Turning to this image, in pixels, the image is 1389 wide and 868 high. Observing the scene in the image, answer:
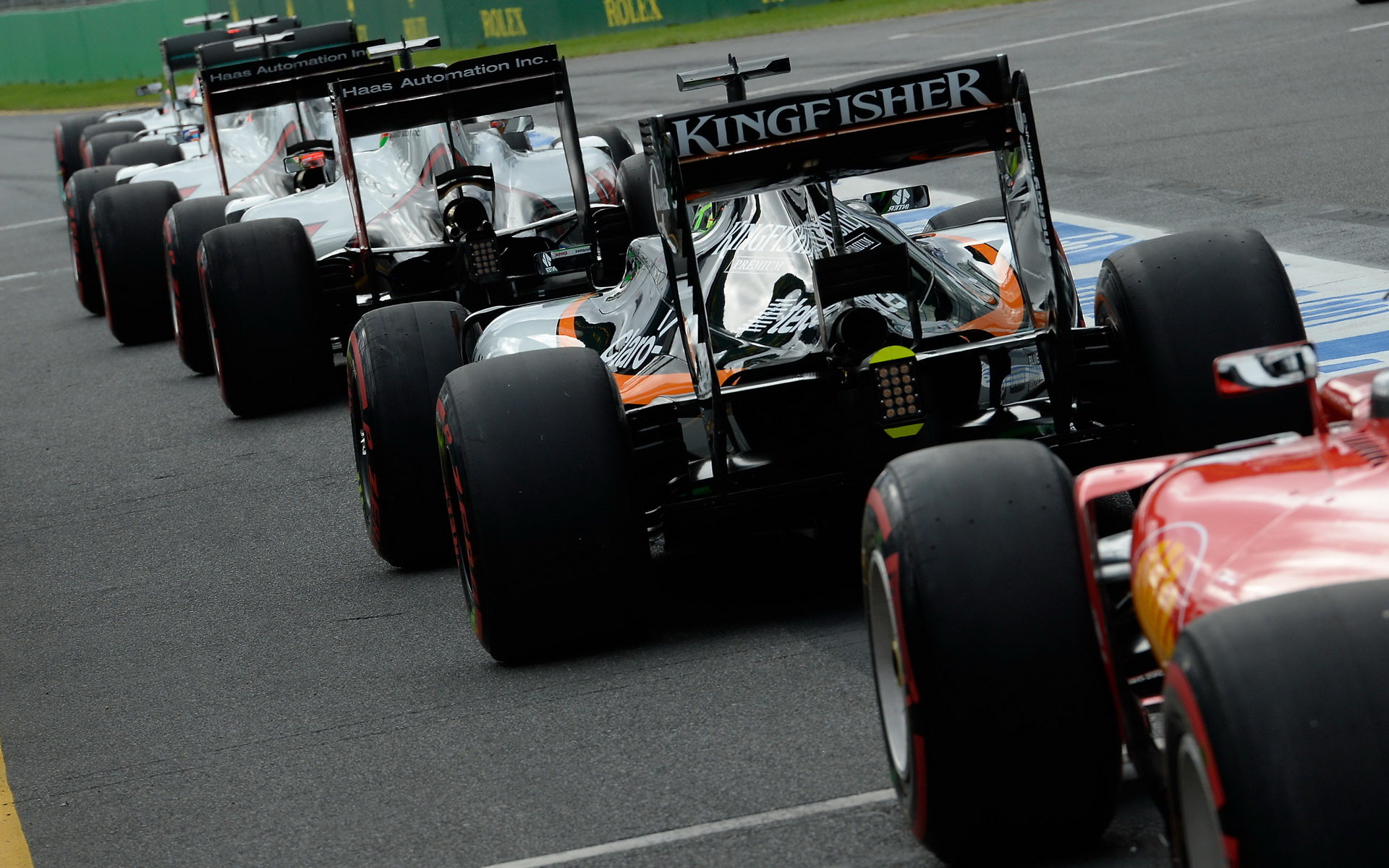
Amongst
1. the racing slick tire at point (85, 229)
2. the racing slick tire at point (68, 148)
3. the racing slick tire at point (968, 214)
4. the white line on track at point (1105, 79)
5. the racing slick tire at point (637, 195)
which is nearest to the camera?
the racing slick tire at point (968, 214)

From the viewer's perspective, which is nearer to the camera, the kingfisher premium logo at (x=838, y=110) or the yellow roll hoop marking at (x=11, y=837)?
the yellow roll hoop marking at (x=11, y=837)

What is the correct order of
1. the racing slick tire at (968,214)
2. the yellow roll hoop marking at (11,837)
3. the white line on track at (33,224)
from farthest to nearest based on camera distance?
the white line on track at (33,224)
the racing slick tire at (968,214)
the yellow roll hoop marking at (11,837)

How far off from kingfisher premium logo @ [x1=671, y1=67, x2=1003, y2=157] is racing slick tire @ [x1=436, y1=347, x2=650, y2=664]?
765 mm

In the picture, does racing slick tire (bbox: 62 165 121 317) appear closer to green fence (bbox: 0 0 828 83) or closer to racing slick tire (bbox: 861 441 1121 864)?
green fence (bbox: 0 0 828 83)

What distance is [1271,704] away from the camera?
2.52m

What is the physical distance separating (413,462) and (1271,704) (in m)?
4.65

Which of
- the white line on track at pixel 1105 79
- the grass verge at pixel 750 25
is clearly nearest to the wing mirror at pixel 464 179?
the white line on track at pixel 1105 79

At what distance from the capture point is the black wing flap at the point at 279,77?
1388cm

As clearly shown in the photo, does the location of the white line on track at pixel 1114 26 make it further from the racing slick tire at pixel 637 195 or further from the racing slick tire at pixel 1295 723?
the racing slick tire at pixel 1295 723

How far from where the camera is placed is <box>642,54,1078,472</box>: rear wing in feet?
18.3

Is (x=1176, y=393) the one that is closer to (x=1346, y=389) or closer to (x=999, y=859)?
(x=1346, y=389)

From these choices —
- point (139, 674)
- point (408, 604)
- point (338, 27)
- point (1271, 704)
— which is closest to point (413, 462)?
point (408, 604)

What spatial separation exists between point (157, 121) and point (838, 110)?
61.8ft

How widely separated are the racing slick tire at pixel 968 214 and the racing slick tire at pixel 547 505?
341 cm
